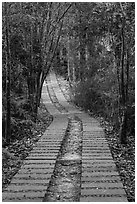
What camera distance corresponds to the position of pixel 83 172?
5.24m

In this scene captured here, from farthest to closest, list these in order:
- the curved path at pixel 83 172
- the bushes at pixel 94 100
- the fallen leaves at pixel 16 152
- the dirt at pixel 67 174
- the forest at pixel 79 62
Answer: the bushes at pixel 94 100
the forest at pixel 79 62
the fallen leaves at pixel 16 152
the dirt at pixel 67 174
the curved path at pixel 83 172

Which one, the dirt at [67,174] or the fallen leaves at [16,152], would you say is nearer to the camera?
the dirt at [67,174]

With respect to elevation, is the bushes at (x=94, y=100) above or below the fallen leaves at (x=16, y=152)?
above

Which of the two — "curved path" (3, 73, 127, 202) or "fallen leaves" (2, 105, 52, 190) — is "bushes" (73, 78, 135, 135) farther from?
"curved path" (3, 73, 127, 202)

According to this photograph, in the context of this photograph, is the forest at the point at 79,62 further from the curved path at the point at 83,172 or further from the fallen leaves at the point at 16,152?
the curved path at the point at 83,172

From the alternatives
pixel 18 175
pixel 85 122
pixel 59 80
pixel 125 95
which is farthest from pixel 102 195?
pixel 59 80

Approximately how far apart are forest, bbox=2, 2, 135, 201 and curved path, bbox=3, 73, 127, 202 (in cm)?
73

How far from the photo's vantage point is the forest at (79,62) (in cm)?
739

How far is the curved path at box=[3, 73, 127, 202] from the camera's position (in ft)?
13.9

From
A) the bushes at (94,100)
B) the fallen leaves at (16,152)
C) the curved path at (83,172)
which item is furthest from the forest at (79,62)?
the curved path at (83,172)

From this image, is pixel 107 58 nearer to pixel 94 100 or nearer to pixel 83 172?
pixel 94 100

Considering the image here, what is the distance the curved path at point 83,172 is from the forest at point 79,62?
0.73 meters

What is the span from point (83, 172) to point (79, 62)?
10099mm

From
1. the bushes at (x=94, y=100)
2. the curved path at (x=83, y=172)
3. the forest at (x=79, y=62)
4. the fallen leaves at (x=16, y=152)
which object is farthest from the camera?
the bushes at (x=94, y=100)
